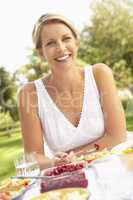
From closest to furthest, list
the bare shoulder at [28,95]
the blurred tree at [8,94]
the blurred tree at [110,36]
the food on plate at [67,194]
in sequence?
1. the food on plate at [67,194]
2. the bare shoulder at [28,95]
3. the blurred tree at [8,94]
4. the blurred tree at [110,36]

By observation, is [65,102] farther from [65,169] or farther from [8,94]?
[8,94]

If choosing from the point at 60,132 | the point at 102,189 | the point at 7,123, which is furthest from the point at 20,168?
the point at 7,123

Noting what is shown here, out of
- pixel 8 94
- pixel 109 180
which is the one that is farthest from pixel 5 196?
pixel 8 94

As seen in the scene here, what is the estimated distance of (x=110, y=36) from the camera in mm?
17859

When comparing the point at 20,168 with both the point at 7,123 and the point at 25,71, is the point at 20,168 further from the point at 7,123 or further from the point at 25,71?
the point at 25,71

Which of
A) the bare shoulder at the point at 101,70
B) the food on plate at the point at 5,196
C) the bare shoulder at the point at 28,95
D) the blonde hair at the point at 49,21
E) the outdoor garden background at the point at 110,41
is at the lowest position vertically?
the food on plate at the point at 5,196

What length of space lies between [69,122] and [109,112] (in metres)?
0.22

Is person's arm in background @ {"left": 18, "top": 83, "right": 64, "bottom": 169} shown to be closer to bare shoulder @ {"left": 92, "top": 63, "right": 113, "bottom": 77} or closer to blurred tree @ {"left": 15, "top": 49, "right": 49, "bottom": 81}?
bare shoulder @ {"left": 92, "top": 63, "right": 113, "bottom": 77}

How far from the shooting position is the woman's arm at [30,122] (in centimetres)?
217

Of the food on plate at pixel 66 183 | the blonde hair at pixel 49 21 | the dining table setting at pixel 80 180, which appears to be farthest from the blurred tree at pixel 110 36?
the food on plate at pixel 66 183

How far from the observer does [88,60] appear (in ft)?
58.6

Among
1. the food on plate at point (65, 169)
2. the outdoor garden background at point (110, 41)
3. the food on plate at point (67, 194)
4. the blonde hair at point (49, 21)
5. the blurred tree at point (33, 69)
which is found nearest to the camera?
the food on plate at point (67, 194)

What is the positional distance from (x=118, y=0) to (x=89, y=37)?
2.04 metres

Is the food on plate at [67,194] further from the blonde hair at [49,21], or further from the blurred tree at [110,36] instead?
the blurred tree at [110,36]
